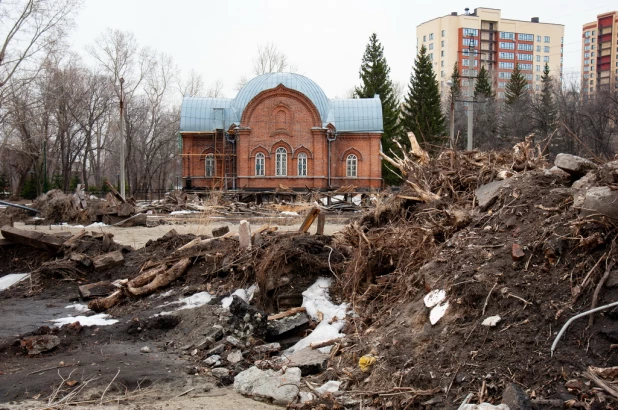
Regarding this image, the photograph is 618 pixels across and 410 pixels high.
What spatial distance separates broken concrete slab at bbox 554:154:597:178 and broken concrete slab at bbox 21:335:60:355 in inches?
258

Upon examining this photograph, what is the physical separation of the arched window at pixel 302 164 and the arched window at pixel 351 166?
258 cm

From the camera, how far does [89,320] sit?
902cm

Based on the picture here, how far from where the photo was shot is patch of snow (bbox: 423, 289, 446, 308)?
225 inches

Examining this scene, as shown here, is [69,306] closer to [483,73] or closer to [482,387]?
[482,387]

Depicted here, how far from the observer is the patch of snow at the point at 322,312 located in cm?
700

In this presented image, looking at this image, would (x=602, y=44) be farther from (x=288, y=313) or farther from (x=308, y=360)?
(x=308, y=360)

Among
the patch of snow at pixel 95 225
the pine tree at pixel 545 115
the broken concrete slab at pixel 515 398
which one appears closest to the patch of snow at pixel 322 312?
the broken concrete slab at pixel 515 398

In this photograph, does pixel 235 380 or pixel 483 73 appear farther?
pixel 483 73

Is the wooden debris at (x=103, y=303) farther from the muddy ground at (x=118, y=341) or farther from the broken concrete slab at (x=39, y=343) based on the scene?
the broken concrete slab at (x=39, y=343)

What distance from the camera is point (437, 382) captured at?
4828 mm

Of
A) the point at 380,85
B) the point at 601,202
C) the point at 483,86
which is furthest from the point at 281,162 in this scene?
the point at 483,86

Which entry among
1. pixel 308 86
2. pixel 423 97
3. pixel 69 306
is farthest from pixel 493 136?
pixel 69 306

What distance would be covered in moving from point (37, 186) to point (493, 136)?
38.7 meters

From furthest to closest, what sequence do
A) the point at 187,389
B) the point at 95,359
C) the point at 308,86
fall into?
the point at 308,86, the point at 95,359, the point at 187,389
